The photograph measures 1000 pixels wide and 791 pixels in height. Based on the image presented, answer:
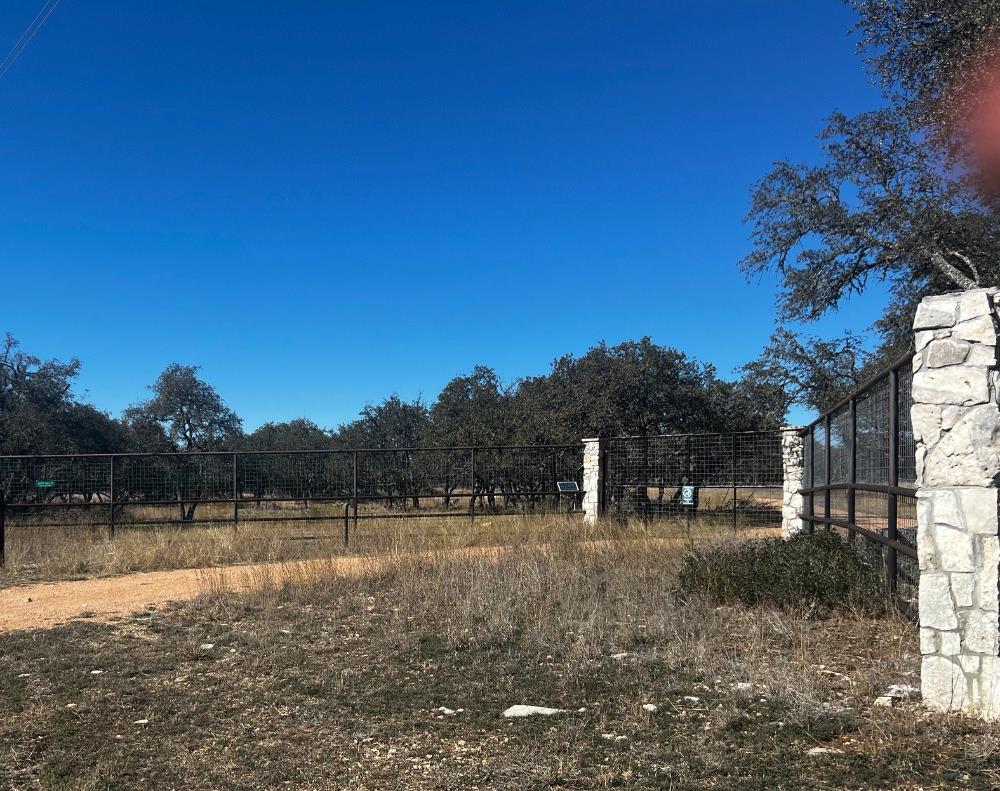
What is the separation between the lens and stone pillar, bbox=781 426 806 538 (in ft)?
45.3

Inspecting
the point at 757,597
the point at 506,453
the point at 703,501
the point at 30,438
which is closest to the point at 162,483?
the point at 30,438

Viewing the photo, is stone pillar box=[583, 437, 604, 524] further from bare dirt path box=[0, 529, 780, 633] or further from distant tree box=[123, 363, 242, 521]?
distant tree box=[123, 363, 242, 521]

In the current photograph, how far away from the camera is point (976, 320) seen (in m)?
4.46

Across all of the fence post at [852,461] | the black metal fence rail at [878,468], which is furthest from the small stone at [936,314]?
the fence post at [852,461]

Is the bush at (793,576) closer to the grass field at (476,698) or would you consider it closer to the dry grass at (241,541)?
the grass field at (476,698)

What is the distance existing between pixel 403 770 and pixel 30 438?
2450 cm

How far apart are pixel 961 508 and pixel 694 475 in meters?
13.6

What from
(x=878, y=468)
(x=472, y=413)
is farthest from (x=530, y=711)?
(x=472, y=413)

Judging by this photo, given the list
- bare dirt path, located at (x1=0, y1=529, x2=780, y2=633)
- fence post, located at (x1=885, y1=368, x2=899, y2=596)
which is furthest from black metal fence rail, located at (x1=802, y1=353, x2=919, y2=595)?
bare dirt path, located at (x1=0, y1=529, x2=780, y2=633)

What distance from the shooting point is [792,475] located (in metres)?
14.1

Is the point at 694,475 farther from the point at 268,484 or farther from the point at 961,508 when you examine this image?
the point at 961,508

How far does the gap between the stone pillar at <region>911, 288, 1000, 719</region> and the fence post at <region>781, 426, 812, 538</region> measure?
9517 mm

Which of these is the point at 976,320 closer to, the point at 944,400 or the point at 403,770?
the point at 944,400

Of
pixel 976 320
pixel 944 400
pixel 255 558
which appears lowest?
pixel 255 558
